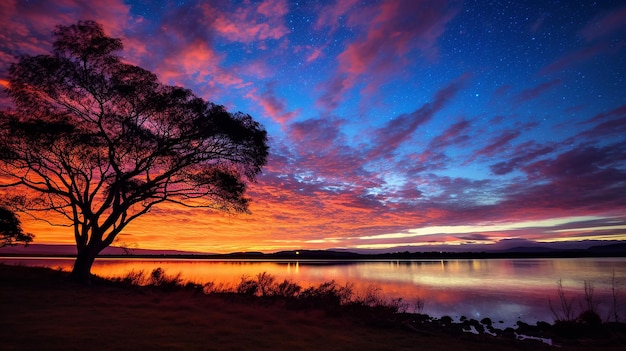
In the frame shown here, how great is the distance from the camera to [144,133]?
77.1 ft

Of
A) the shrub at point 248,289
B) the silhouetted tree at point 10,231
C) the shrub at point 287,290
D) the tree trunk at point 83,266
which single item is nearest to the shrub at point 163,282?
the shrub at point 248,289

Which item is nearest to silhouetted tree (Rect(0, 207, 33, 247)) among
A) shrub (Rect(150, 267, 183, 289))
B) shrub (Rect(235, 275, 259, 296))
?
shrub (Rect(150, 267, 183, 289))

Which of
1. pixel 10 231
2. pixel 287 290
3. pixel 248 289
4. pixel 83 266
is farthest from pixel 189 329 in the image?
pixel 10 231

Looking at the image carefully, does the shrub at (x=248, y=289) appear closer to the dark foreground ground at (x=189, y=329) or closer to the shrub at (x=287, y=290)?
the shrub at (x=287, y=290)

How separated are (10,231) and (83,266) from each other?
1956 cm

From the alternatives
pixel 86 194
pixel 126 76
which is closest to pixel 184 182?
pixel 86 194

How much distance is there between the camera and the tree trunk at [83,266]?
21594mm

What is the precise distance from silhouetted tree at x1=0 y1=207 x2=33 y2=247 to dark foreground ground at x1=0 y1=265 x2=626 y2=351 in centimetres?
2249

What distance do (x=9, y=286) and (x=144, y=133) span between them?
11.0 m

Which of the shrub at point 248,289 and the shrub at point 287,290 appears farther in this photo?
the shrub at point 248,289

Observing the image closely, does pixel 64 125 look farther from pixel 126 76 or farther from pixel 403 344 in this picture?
pixel 403 344

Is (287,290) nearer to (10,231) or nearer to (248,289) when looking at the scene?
(248,289)

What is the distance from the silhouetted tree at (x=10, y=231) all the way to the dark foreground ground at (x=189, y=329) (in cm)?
2249

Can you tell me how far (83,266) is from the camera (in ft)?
71.9
